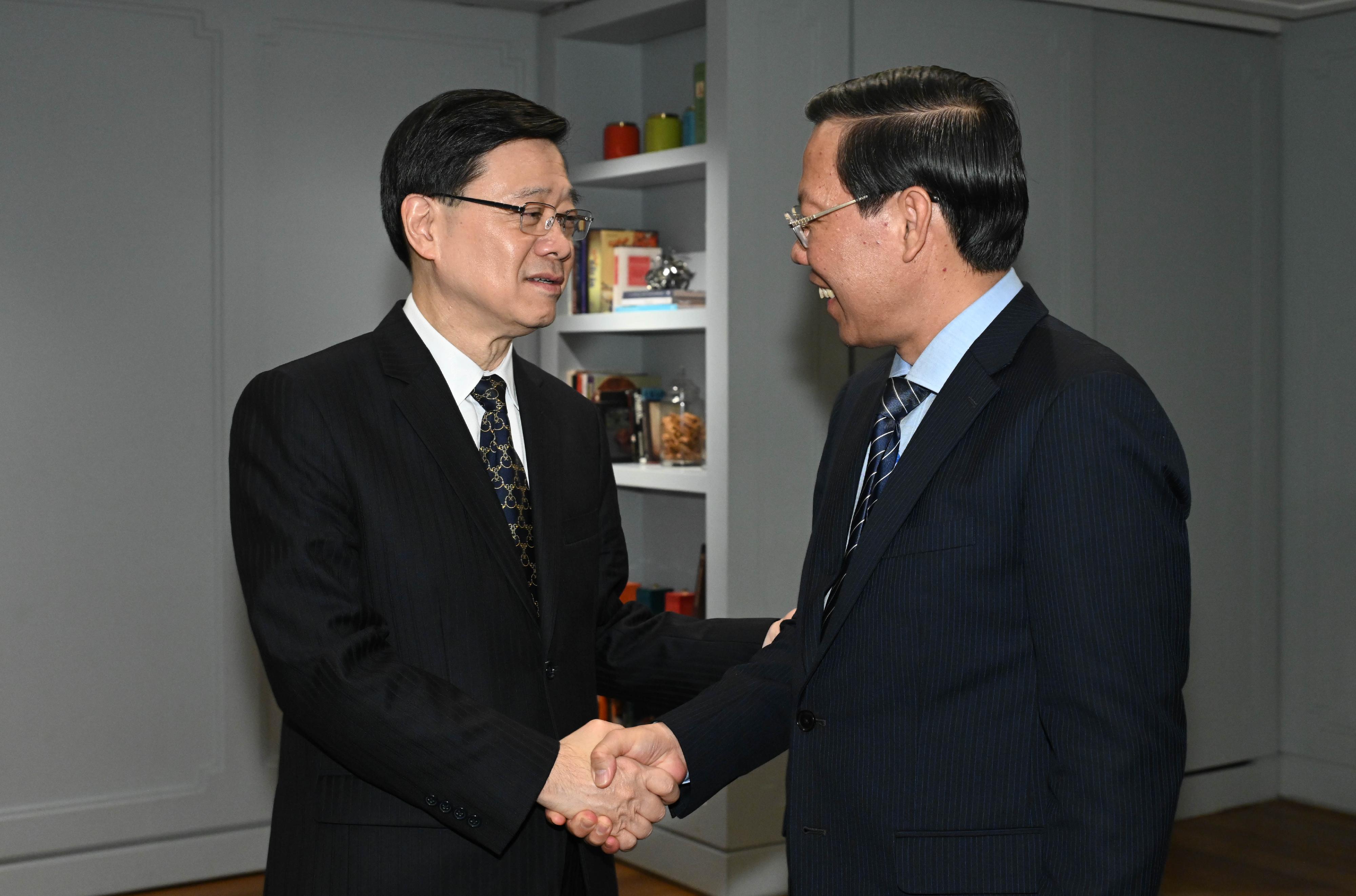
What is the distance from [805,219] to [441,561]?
0.74 m

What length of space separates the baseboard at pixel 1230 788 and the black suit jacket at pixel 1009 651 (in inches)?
146

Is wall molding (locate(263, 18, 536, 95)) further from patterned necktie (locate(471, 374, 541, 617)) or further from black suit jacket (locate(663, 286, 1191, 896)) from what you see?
black suit jacket (locate(663, 286, 1191, 896))

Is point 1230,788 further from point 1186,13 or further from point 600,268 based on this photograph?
point 600,268

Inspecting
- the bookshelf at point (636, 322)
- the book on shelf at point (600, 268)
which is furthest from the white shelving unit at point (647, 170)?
the bookshelf at point (636, 322)

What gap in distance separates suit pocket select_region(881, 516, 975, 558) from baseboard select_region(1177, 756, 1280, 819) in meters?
3.83

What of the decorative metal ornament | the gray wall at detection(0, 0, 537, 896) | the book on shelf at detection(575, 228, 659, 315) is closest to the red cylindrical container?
the book on shelf at detection(575, 228, 659, 315)

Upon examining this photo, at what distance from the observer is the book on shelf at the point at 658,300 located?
4578 mm

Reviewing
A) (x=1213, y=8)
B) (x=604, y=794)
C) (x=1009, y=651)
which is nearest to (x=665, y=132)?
(x=1213, y=8)

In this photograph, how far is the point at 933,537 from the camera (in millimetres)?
1770

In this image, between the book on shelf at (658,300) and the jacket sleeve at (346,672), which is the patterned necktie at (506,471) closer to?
the jacket sleeve at (346,672)

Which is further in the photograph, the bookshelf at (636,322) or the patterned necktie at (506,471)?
the bookshelf at (636,322)

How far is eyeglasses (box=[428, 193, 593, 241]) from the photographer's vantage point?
7.35 ft

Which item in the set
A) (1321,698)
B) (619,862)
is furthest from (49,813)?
(1321,698)

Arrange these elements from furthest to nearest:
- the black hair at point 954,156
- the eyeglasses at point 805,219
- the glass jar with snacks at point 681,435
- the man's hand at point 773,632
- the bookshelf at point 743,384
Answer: the glass jar with snacks at point 681,435 → the bookshelf at point 743,384 → the man's hand at point 773,632 → the eyeglasses at point 805,219 → the black hair at point 954,156
